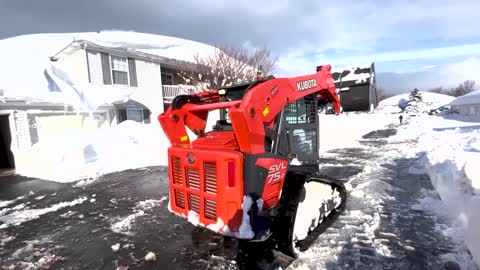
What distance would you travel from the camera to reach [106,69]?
1669cm

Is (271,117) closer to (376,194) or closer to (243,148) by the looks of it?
(243,148)

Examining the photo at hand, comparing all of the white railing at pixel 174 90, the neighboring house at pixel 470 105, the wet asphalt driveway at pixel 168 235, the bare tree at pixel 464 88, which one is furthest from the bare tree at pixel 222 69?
the bare tree at pixel 464 88

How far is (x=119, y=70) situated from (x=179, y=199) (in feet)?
51.3

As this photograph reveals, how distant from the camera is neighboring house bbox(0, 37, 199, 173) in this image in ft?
39.2

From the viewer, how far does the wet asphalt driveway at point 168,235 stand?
12.3ft

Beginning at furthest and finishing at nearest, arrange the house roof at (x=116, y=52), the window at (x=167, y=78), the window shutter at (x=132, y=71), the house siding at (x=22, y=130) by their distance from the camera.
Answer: the window at (x=167, y=78)
the window shutter at (x=132, y=71)
the house roof at (x=116, y=52)
the house siding at (x=22, y=130)

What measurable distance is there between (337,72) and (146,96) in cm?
1163

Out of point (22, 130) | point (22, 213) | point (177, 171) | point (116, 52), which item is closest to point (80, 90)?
point (22, 130)

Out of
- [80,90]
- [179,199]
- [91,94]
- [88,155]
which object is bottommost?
[88,155]

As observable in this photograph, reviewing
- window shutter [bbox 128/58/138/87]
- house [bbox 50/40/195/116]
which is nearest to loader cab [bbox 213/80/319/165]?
house [bbox 50/40/195/116]

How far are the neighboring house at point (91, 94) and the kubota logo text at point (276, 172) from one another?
11.2m

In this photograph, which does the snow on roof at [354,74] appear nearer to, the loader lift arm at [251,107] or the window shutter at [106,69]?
the loader lift arm at [251,107]

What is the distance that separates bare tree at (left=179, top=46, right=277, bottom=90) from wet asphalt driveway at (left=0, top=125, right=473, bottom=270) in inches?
510

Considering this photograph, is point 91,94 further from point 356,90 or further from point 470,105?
point 470,105
